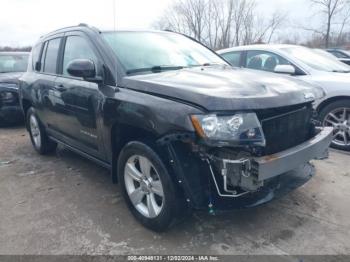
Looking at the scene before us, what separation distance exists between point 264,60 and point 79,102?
138 inches

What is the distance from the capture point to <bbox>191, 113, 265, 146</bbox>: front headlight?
2.30 metres

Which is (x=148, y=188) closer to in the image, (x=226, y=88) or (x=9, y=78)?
(x=226, y=88)

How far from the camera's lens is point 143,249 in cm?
271

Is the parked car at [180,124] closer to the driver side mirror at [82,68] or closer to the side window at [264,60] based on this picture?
the driver side mirror at [82,68]

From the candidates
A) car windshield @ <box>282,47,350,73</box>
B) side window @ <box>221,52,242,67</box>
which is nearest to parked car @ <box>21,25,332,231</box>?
car windshield @ <box>282,47,350,73</box>

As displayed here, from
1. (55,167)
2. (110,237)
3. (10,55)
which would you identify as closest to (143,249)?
(110,237)

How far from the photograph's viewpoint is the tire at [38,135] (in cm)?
508

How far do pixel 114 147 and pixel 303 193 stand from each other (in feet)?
6.74

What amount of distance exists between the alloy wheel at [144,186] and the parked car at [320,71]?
258cm

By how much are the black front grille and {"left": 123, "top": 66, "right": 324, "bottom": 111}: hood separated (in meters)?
0.12

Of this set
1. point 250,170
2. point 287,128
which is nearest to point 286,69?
point 287,128

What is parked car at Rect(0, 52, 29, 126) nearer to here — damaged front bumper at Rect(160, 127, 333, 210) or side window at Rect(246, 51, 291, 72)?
side window at Rect(246, 51, 291, 72)

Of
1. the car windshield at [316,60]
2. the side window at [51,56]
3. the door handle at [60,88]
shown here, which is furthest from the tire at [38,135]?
the car windshield at [316,60]

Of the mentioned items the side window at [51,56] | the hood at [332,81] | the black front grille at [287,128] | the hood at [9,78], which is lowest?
the black front grille at [287,128]
